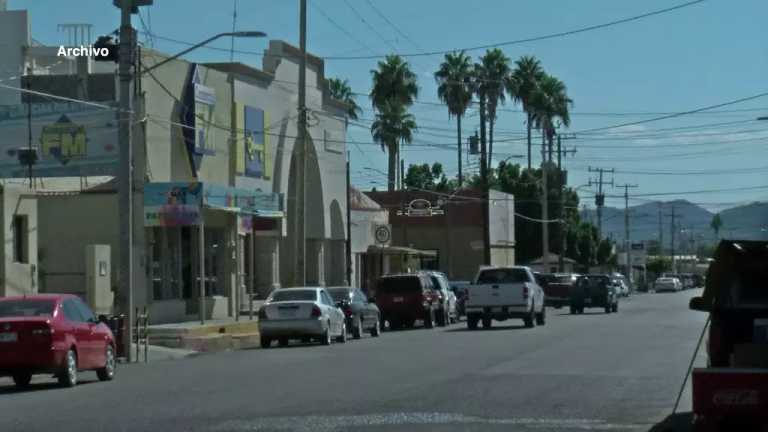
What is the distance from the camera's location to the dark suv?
155 feet

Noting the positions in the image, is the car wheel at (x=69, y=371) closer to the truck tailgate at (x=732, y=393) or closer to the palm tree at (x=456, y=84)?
the truck tailgate at (x=732, y=393)

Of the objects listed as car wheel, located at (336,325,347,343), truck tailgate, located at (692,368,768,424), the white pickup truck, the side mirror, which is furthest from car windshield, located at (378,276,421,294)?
truck tailgate, located at (692,368,768,424)

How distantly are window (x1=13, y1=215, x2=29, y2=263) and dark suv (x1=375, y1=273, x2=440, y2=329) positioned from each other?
1585 centimetres

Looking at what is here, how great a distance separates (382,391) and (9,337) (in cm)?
610

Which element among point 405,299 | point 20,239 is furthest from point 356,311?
point 20,239

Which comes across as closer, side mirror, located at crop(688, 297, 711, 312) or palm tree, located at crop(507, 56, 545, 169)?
side mirror, located at crop(688, 297, 711, 312)

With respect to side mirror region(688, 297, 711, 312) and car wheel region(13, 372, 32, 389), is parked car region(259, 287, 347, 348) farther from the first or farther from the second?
side mirror region(688, 297, 711, 312)

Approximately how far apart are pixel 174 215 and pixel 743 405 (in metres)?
30.3

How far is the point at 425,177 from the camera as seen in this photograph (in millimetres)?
121188

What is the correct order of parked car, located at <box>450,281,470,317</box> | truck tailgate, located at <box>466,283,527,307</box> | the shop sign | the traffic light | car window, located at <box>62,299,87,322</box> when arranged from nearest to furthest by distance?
1. car window, located at <box>62,299,87,322</box>
2. the traffic light
3. truck tailgate, located at <box>466,283,527,307</box>
4. parked car, located at <box>450,281,470,317</box>
5. the shop sign

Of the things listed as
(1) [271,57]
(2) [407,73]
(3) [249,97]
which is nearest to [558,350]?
(3) [249,97]

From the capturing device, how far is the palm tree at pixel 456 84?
8675 cm

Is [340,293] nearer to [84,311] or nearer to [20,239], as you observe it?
[20,239]

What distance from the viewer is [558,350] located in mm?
30250
